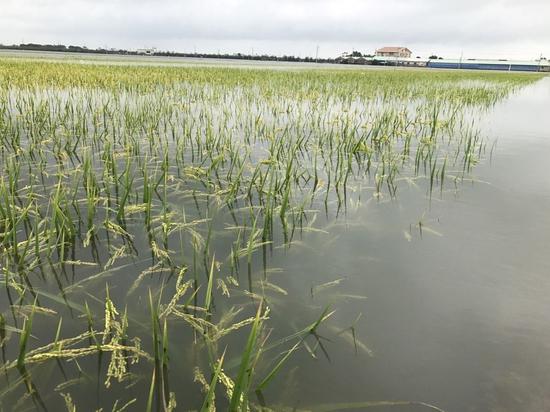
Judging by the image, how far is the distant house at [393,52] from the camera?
372 ft

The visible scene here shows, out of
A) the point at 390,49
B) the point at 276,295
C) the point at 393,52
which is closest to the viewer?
the point at 276,295

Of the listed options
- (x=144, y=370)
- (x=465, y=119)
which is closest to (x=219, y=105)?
(x=465, y=119)

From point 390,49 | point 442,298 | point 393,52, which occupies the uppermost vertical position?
point 390,49

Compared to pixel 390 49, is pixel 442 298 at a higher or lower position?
lower

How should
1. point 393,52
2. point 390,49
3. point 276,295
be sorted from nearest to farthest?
point 276,295
point 393,52
point 390,49

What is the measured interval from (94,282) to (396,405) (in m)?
1.97

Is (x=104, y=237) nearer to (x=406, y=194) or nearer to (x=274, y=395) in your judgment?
(x=274, y=395)

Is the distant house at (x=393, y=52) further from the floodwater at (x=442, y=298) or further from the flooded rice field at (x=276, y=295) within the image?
the flooded rice field at (x=276, y=295)

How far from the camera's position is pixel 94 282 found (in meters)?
2.50

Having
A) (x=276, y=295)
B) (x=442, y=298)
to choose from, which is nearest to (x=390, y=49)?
(x=442, y=298)

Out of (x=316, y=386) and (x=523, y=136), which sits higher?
(x=523, y=136)

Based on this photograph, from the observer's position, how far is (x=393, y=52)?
374 feet

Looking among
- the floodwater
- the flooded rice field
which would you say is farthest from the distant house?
the flooded rice field

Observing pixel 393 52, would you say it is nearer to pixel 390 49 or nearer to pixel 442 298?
pixel 390 49
